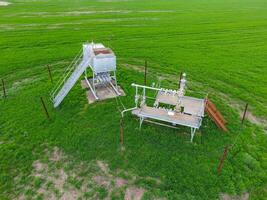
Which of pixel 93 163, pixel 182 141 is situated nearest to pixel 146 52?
pixel 182 141

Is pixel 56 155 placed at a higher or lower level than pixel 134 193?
higher

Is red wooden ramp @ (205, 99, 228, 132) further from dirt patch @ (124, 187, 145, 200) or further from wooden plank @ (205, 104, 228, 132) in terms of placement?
dirt patch @ (124, 187, 145, 200)

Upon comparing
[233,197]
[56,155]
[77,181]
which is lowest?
[233,197]

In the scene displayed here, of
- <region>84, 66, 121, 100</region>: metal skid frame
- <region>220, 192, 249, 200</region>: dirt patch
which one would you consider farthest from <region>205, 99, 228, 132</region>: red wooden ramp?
<region>84, 66, 121, 100</region>: metal skid frame

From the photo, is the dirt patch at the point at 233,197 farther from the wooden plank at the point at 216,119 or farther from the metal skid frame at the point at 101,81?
the metal skid frame at the point at 101,81

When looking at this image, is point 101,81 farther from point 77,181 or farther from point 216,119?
point 216,119

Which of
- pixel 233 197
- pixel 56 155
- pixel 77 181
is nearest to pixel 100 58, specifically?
pixel 56 155

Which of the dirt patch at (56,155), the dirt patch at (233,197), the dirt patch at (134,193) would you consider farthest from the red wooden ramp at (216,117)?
the dirt patch at (56,155)

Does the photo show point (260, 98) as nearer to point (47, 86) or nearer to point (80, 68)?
point (80, 68)

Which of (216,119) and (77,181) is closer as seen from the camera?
(77,181)
